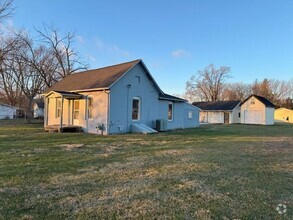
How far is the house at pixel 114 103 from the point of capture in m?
16.5

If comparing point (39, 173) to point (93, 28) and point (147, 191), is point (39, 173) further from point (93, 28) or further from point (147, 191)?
point (93, 28)

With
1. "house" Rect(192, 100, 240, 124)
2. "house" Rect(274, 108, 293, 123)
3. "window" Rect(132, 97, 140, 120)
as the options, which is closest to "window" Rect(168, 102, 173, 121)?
"window" Rect(132, 97, 140, 120)

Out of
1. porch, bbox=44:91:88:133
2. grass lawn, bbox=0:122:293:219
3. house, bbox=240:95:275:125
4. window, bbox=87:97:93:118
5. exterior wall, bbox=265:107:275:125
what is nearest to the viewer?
grass lawn, bbox=0:122:293:219

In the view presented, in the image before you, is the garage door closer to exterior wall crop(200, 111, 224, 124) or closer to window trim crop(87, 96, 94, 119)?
exterior wall crop(200, 111, 224, 124)

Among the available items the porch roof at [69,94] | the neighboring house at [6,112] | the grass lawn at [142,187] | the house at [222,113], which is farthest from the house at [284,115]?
the neighboring house at [6,112]

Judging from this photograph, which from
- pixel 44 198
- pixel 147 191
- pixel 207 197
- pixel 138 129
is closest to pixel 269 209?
pixel 207 197

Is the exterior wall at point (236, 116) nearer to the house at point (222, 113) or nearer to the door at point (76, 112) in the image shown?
the house at point (222, 113)

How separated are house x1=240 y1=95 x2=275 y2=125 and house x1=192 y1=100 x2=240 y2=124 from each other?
1.14m

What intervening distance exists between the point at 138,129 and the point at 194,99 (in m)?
50.9

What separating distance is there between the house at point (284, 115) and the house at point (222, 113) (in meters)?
17.1

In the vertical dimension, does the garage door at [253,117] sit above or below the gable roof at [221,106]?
below

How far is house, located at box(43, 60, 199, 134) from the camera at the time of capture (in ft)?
54.2

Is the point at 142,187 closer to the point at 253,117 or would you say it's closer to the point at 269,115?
the point at 253,117

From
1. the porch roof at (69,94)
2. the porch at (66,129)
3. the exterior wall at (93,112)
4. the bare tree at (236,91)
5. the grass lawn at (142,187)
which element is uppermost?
the bare tree at (236,91)
